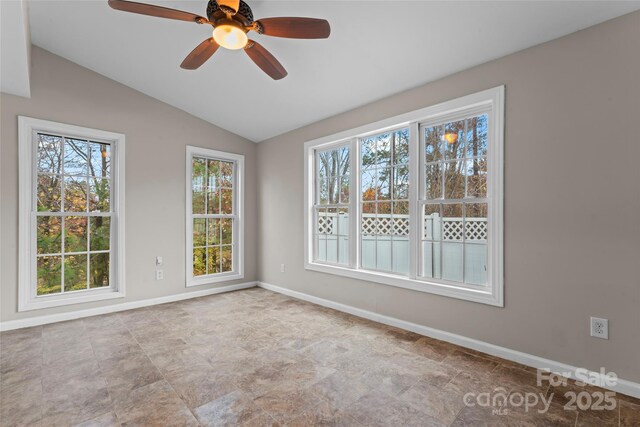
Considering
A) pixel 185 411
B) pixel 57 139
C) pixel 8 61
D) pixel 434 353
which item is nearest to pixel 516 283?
pixel 434 353

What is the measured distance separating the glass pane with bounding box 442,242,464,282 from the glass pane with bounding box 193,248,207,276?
3.54 metres

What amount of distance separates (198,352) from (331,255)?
2098 millimetres

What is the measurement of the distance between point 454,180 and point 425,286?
1.10 meters

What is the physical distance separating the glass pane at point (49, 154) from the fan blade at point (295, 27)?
3.17 meters

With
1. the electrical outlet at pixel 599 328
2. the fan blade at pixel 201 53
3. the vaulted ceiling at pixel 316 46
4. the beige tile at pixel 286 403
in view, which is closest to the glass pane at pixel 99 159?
the vaulted ceiling at pixel 316 46

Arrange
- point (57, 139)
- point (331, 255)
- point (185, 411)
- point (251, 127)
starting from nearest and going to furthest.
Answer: point (185, 411) → point (57, 139) → point (331, 255) → point (251, 127)

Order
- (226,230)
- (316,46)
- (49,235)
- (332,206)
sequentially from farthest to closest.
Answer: (226,230) < (332,206) < (49,235) < (316,46)

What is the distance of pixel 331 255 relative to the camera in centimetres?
433

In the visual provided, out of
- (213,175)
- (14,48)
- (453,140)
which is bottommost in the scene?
(213,175)

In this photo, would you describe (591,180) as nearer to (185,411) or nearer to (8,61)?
(185,411)

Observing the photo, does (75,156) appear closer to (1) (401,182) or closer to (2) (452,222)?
(1) (401,182)

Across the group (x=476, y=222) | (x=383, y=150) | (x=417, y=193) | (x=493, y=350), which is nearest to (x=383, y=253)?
(x=417, y=193)

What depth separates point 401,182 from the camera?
3482 mm

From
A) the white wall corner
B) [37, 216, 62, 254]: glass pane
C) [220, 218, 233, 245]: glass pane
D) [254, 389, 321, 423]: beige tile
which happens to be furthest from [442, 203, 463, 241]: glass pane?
[37, 216, 62, 254]: glass pane
